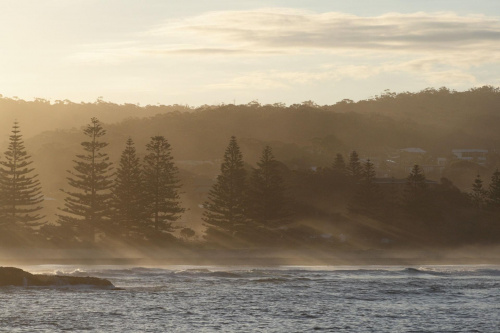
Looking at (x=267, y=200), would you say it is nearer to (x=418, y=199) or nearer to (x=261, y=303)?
(x=418, y=199)

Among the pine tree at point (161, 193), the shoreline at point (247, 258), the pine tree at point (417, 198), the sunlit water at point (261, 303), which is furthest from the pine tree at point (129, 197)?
the sunlit water at point (261, 303)

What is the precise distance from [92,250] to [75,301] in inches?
1426

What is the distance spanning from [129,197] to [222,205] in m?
8.87

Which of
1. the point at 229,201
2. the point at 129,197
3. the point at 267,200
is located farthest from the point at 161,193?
the point at 267,200

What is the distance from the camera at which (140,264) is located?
67250mm

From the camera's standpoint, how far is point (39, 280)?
4619 cm

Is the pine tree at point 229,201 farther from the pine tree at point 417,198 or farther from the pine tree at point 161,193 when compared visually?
the pine tree at point 417,198

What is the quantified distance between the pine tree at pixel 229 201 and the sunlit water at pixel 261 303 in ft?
97.4

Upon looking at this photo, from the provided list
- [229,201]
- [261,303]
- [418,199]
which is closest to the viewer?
[261,303]

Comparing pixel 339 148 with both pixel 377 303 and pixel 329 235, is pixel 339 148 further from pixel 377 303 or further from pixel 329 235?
pixel 377 303

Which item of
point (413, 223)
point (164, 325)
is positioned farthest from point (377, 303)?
point (413, 223)

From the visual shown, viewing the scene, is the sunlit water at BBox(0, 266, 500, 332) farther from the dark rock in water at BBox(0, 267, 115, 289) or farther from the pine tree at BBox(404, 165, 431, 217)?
the pine tree at BBox(404, 165, 431, 217)

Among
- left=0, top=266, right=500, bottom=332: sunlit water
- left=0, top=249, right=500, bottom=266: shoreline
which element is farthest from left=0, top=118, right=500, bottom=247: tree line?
left=0, top=266, right=500, bottom=332: sunlit water

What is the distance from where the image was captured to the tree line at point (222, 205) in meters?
84.2
